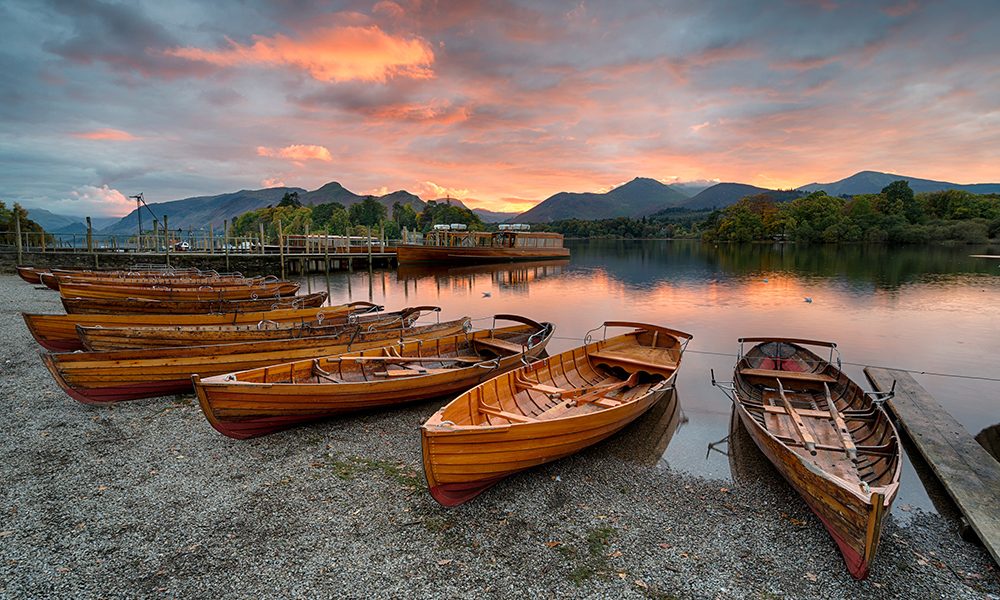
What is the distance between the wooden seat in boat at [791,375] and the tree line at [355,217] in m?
115

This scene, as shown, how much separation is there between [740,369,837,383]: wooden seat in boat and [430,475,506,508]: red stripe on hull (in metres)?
6.41

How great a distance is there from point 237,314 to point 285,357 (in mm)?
4883

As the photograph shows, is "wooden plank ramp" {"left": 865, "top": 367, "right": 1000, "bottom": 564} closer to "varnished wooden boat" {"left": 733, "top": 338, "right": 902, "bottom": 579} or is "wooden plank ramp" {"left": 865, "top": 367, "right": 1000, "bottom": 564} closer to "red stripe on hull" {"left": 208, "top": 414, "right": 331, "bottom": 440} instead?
"varnished wooden boat" {"left": 733, "top": 338, "right": 902, "bottom": 579}

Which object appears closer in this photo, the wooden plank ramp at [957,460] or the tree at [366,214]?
the wooden plank ramp at [957,460]

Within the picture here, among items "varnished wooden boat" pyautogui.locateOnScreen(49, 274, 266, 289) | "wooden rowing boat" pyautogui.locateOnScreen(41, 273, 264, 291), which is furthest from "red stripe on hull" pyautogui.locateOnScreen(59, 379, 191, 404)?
"varnished wooden boat" pyautogui.locateOnScreen(49, 274, 266, 289)

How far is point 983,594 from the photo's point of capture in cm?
495

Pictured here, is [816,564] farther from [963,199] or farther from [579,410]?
[963,199]

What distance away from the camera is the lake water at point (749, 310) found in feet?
36.8

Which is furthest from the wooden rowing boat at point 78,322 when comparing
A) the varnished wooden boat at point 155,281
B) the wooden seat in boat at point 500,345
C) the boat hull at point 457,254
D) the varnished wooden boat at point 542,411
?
the boat hull at point 457,254

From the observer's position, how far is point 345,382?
28.4ft

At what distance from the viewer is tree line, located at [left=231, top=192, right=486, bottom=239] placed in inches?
4882

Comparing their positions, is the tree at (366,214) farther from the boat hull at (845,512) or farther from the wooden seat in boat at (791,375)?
the boat hull at (845,512)

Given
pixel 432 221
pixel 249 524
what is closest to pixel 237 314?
pixel 249 524

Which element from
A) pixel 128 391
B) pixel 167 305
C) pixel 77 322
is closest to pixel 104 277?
pixel 167 305
